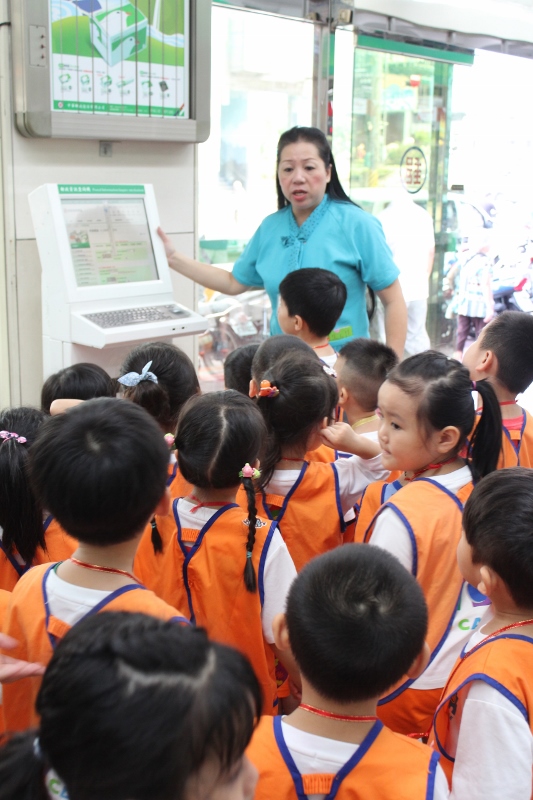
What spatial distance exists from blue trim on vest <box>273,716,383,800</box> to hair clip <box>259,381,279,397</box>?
0.88 meters

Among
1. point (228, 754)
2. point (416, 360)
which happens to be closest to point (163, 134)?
point (416, 360)

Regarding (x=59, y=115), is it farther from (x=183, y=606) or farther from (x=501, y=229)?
(x=501, y=229)

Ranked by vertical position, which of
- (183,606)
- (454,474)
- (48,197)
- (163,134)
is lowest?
(183,606)

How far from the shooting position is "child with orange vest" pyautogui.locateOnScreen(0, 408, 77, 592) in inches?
58.8

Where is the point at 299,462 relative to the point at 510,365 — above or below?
below

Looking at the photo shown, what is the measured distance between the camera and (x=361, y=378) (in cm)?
230

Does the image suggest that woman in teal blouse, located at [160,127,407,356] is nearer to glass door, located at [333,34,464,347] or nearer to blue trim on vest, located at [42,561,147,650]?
glass door, located at [333,34,464,347]

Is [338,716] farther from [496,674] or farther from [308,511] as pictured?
[308,511]

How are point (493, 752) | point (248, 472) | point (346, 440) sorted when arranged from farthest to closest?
point (346, 440) → point (248, 472) → point (493, 752)

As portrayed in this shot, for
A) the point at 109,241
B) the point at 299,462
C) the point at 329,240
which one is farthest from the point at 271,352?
the point at 109,241

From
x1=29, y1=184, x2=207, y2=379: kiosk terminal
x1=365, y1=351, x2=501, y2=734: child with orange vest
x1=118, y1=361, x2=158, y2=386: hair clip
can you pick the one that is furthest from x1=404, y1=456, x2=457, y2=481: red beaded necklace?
x1=29, y1=184, x2=207, y2=379: kiosk terminal

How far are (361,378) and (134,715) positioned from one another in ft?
5.68

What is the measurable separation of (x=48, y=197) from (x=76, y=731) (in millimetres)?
2669

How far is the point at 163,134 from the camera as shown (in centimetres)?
356
